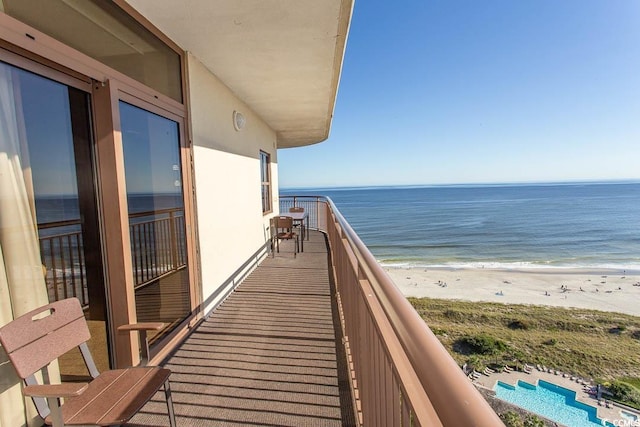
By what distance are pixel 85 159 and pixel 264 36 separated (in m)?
1.68

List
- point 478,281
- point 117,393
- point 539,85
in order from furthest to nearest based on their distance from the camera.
→ point 539,85 → point 478,281 → point 117,393

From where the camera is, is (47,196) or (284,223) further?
(284,223)

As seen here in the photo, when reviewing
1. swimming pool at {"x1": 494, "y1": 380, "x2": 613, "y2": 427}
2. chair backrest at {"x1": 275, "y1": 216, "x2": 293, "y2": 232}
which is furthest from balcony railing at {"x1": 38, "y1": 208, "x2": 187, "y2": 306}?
swimming pool at {"x1": 494, "y1": 380, "x2": 613, "y2": 427}

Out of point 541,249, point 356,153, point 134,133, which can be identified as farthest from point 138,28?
point 356,153

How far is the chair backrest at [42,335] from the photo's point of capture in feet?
4.08

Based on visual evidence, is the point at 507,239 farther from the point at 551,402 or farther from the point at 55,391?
the point at 55,391

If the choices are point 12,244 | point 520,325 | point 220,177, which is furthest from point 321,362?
point 520,325

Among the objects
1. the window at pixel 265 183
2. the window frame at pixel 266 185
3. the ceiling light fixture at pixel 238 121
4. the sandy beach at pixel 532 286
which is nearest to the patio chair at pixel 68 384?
the ceiling light fixture at pixel 238 121

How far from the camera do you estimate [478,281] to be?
57.1 feet

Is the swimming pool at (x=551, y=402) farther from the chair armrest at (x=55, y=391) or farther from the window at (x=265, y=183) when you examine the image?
the chair armrest at (x=55, y=391)

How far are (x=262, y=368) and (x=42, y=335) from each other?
1400 mm

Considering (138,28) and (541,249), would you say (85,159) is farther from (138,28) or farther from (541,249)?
(541,249)

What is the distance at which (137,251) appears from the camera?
2.52m

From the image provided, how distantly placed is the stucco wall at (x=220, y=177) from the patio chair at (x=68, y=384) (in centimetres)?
163
